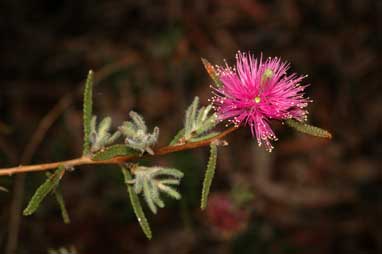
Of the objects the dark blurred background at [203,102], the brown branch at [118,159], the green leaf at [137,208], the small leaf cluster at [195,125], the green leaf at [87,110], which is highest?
the dark blurred background at [203,102]

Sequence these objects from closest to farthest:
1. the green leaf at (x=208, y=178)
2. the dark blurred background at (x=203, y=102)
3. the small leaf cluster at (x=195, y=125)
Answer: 1. the green leaf at (x=208, y=178)
2. the small leaf cluster at (x=195, y=125)
3. the dark blurred background at (x=203, y=102)

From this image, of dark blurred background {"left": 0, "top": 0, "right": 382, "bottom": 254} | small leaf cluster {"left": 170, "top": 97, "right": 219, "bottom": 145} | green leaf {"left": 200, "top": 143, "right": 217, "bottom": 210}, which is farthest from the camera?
dark blurred background {"left": 0, "top": 0, "right": 382, "bottom": 254}

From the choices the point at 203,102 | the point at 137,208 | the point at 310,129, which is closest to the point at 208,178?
the point at 137,208

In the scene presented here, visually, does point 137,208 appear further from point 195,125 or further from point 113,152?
point 195,125

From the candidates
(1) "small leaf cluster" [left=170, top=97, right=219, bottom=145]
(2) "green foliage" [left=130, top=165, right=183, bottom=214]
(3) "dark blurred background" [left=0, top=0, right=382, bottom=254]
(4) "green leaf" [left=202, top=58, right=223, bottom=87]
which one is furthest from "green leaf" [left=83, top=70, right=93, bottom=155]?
(3) "dark blurred background" [left=0, top=0, right=382, bottom=254]

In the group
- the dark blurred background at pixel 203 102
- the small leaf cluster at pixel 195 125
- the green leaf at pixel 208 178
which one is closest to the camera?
the green leaf at pixel 208 178

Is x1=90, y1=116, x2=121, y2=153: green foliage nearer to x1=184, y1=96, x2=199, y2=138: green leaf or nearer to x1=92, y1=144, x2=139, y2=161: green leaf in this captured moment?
x1=92, y1=144, x2=139, y2=161: green leaf

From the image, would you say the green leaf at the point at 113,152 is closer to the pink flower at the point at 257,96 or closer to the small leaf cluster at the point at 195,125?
the small leaf cluster at the point at 195,125

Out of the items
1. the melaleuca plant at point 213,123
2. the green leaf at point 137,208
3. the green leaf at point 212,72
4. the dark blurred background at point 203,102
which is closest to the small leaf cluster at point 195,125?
the melaleuca plant at point 213,123
